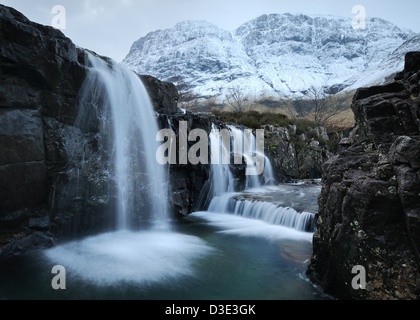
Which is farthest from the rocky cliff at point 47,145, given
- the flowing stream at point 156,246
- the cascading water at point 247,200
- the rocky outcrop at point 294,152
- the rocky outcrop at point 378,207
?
the rocky outcrop at point 294,152

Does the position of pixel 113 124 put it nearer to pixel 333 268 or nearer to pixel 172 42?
pixel 333 268

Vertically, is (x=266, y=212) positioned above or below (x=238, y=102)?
below

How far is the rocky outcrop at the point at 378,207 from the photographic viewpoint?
359 centimetres

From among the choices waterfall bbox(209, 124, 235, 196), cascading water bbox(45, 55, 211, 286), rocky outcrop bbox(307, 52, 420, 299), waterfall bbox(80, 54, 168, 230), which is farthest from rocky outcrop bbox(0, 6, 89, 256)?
waterfall bbox(209, 124, 235, 196)

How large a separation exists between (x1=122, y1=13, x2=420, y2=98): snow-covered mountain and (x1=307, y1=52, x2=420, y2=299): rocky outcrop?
9390 cm

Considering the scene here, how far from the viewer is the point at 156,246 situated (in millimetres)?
7641

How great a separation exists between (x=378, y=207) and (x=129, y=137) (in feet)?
28.8

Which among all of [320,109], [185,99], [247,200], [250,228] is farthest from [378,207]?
[185,99]

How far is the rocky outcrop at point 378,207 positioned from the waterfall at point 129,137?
22.9ft

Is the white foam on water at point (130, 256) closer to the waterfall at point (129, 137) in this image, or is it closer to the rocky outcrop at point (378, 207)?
the waterfall at point (129, 137)

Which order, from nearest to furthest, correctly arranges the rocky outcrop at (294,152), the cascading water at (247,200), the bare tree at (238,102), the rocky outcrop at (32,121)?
1. the rocky outcrop at (32,121)
2. the cascading water at (247,200)
3. the rocky outcrop at (294,152)
4. the bare tree at (238,102)

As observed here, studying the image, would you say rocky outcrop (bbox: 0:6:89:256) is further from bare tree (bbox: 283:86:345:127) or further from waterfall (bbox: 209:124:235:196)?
bare tree (bbox: 283:86:345:127)

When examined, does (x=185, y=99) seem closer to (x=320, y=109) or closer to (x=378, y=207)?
(x=320, y=109)

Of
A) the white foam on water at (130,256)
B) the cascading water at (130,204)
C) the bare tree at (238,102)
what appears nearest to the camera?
the white foam on water at (130,256)
